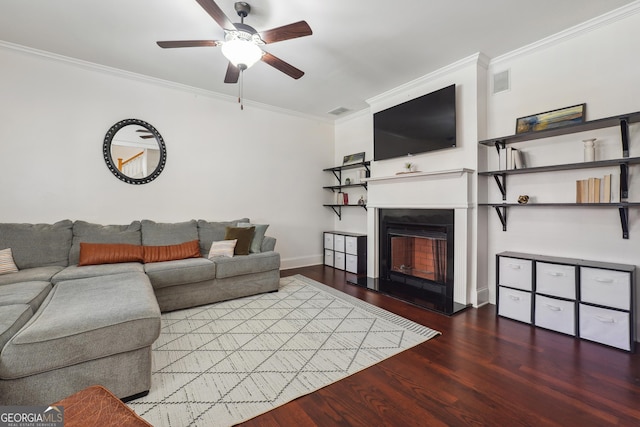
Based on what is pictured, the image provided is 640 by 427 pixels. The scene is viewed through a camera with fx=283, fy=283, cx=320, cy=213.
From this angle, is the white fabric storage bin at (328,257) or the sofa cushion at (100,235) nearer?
the sofa cushion at (100,235)

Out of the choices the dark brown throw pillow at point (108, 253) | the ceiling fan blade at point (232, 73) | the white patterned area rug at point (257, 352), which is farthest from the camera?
the dark brown throw pillow at point (108, 253)

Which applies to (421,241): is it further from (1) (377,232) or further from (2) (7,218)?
(2) (7,218)

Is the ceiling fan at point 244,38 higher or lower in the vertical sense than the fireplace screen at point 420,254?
higher

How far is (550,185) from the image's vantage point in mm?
2764

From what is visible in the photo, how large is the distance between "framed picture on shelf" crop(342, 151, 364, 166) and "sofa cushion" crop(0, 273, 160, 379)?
12.5 feet

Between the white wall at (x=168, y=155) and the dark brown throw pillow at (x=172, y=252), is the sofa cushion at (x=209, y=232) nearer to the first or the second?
the dark brown throw pillow at (x=172, y=252)

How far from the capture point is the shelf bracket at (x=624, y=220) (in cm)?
228

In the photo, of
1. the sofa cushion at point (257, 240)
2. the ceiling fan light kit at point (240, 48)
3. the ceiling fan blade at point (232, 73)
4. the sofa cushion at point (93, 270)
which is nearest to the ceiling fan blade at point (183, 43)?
the ceiling fan light kit at point (240, 48)

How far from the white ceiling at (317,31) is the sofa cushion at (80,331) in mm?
2278

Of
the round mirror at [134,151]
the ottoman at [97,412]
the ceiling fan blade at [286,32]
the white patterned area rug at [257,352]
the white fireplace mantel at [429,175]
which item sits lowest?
the white patterned area rug at [257,352]

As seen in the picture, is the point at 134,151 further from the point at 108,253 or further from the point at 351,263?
the point at 351,263

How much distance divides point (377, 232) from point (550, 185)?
2056 millimetres

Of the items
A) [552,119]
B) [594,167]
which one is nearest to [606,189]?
[594,167]

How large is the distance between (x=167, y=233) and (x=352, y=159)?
3169 millimetres
